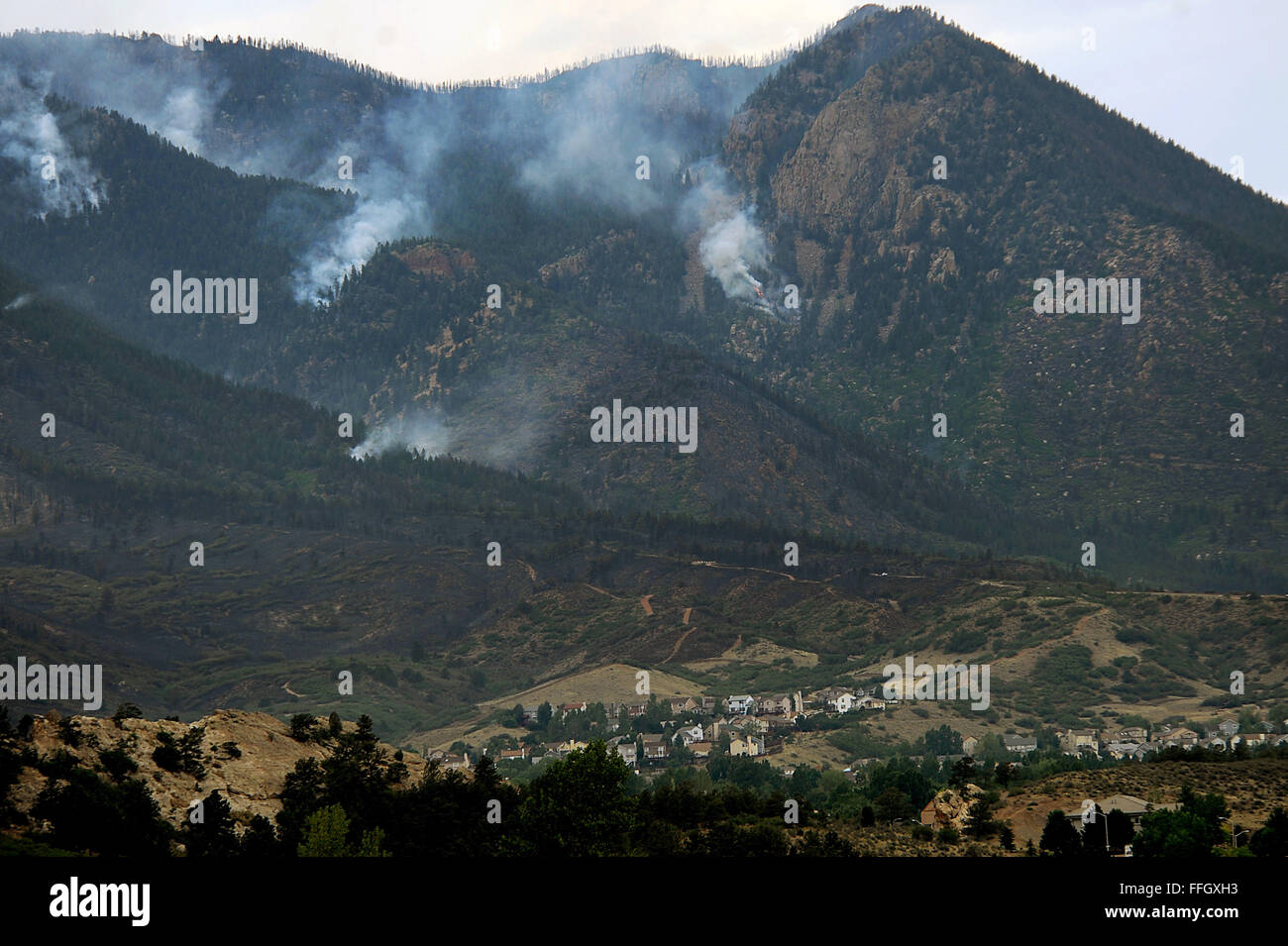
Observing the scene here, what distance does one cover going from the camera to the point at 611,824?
2363 inches

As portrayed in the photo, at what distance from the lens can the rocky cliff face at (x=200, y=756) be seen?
181ft

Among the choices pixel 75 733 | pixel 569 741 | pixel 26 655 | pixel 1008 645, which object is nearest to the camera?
pixel 75 733

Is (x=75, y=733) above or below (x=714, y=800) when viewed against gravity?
above

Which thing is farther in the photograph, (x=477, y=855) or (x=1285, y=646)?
(x=1285, y=646)

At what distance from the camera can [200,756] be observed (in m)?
60.0

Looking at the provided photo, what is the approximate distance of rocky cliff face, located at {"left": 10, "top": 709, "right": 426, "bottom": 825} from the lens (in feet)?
181
